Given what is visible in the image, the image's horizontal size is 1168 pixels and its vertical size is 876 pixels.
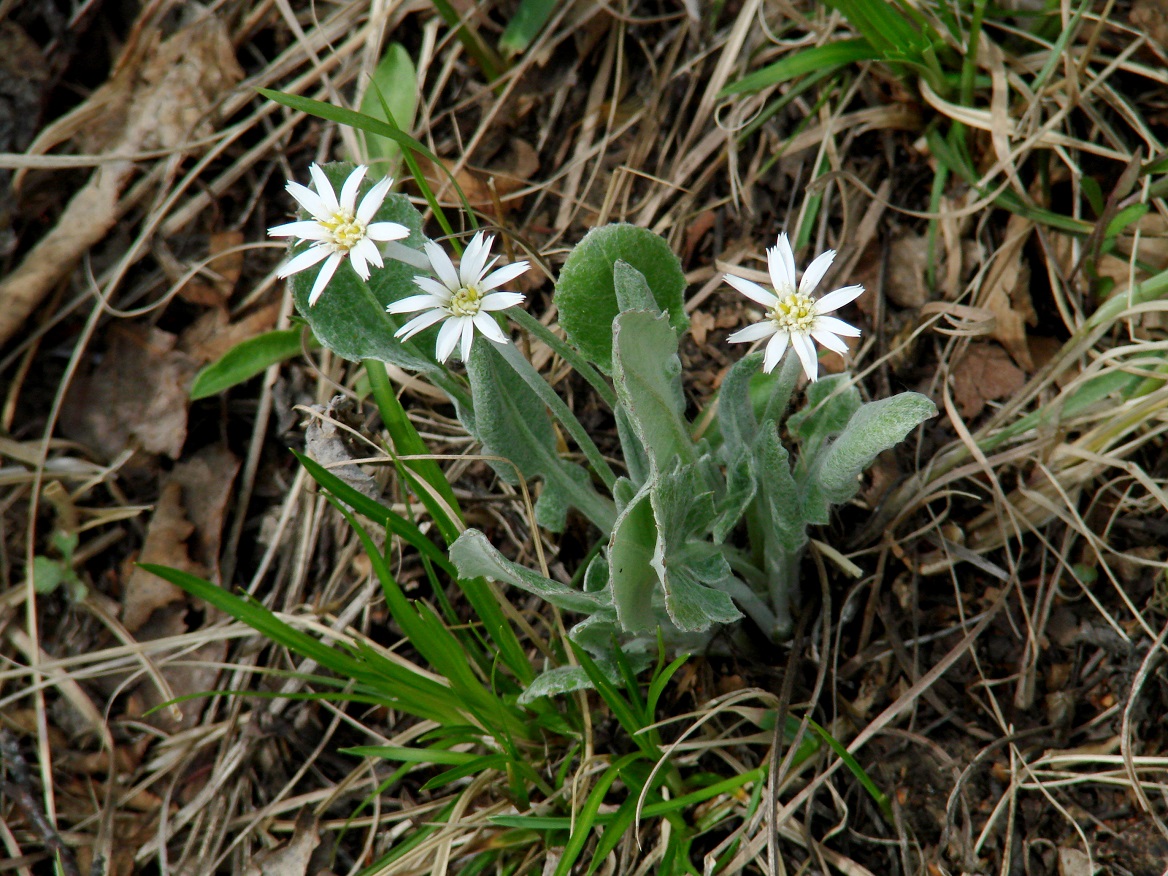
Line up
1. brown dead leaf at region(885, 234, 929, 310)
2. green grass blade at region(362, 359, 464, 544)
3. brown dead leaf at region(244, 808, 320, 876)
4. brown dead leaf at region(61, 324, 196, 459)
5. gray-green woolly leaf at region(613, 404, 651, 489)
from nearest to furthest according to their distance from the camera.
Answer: gray-green woolly leaf at region(613, 404, 651, 489), green grass blade at region(362, 359, 464, 544), brown dead leaf at region(244, 808, 320, 876), brown dead leaf at region(885, 234, 929, 310), brown dead leaf at region(61, 324, 196, 459)

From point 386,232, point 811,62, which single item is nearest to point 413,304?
point 386,232

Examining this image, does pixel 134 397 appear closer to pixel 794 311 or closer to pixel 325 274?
pixel 325 274

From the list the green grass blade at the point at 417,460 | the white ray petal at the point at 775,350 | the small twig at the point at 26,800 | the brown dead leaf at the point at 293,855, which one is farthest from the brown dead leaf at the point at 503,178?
the small twig at the point at 26,800

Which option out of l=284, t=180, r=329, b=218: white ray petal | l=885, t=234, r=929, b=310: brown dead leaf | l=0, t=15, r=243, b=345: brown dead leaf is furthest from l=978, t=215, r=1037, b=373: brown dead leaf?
l=0, t=15, r=243, b=345: brown dead leaf

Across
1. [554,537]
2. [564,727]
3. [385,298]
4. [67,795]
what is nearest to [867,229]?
[554,537]

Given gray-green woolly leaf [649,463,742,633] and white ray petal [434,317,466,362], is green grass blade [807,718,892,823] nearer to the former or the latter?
gray-green woolly leaf [649,463,742,633]

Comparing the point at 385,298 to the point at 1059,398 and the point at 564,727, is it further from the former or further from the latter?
the point at 1059,398
